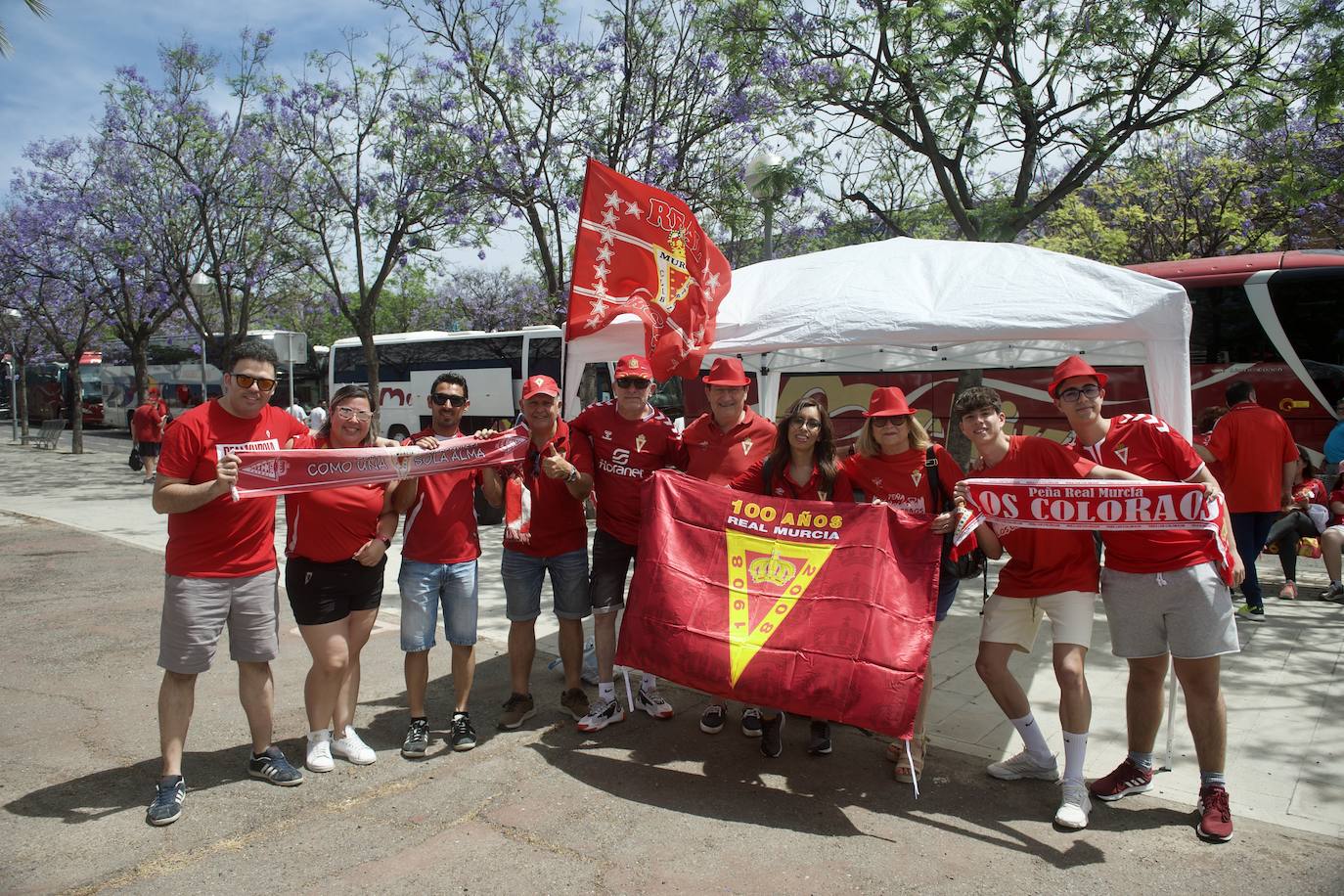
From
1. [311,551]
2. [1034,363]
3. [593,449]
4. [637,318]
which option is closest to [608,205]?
[637,318]

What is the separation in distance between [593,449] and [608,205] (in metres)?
1.67

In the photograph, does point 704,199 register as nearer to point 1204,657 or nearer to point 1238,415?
point 1238,415

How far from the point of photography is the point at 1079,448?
4270 mm

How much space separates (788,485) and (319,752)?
2.58 metres

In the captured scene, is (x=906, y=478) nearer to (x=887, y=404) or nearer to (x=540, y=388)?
(x=887, y=404)

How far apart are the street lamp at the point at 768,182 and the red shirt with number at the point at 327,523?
282 inches

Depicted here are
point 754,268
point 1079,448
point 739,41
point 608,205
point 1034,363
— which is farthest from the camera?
point 739,41

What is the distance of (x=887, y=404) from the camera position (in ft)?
14.5

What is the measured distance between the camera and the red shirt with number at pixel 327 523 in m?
4.31

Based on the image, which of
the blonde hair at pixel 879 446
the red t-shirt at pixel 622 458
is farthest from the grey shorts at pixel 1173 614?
the red t-shirt at pixel 622 458

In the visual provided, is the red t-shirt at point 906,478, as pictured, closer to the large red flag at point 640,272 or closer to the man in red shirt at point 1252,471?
the large red flag at point 640,272

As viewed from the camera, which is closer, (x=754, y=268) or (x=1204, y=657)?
(x=1204, y=657)

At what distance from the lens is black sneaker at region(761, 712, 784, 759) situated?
15.3 ft

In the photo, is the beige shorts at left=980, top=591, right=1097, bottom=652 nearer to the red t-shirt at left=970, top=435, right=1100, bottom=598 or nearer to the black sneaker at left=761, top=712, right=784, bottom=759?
the red t-shirt at left=970, top=435, right=1100, bottom=598
